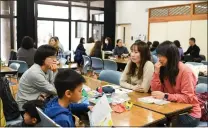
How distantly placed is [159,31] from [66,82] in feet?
27.9

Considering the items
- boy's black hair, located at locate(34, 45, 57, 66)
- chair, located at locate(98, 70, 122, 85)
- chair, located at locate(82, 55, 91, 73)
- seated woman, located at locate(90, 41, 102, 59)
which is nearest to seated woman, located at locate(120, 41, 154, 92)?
chair, located at locate(98, 70, 122, 85)

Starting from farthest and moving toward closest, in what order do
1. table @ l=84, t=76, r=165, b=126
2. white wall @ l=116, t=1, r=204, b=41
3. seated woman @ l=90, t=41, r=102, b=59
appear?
white wall @ l=116, t=1, r=204, b=41 < seated woman @ l=90, t=41, r=102, b=59 < table @ l=84, t=76, r=165, b=126

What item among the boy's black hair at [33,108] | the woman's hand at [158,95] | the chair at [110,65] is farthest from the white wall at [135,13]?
the boy's black hair at [33,108]

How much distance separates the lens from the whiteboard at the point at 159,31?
9.37 metres

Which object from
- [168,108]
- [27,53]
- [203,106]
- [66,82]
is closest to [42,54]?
[66,82]

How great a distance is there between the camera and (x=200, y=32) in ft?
27.1

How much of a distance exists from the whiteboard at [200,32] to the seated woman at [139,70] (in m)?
6.20

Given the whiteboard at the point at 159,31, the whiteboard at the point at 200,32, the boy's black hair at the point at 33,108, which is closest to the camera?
the boy's black hair at the point at 33,108

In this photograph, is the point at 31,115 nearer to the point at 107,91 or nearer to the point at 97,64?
the point at 107,91

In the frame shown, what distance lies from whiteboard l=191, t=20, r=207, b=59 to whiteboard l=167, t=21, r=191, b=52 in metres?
0.20

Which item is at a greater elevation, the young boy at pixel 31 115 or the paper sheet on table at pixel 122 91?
the paper sheet on table at pixel 122 91

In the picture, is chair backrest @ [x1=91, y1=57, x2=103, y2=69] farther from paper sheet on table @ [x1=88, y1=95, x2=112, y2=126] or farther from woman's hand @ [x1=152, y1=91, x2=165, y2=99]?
paper sheet on table @ [x1=88, y1=95, x2=112, y2=126]

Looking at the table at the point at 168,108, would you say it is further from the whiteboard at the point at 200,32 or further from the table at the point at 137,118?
the whiteboard at the point at 200,32

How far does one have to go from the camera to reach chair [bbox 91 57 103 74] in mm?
6145
